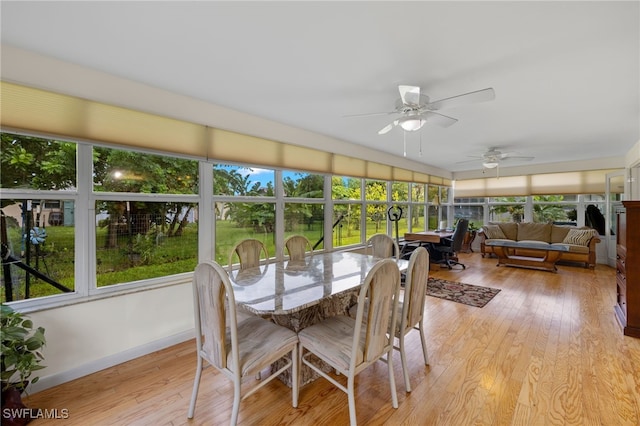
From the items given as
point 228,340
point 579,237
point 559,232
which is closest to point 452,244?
point 579,237

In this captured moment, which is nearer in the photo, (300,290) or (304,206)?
(300,290)

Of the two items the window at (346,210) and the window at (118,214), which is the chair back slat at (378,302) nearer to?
the window at (118,214)

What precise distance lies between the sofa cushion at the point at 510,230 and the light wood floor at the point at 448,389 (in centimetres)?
402

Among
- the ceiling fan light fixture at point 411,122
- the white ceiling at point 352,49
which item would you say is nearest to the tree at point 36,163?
the white ceiling at point 352,49

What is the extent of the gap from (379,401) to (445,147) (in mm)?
4243

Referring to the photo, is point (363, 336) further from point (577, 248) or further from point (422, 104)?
point (577, 248)

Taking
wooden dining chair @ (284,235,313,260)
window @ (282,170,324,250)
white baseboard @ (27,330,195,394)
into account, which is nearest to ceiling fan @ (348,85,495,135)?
wooden dining chair @ (284,235,313,260)

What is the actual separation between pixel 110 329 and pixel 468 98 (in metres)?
3.36

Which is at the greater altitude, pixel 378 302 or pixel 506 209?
pixel 506 209

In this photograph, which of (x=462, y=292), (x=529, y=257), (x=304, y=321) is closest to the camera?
(x=304, y=321)

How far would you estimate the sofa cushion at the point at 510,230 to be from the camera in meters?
6.61

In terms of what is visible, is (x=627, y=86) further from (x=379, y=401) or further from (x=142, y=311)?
(x=142, y=311)

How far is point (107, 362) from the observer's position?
86.5 inches

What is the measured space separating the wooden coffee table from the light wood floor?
270cm
